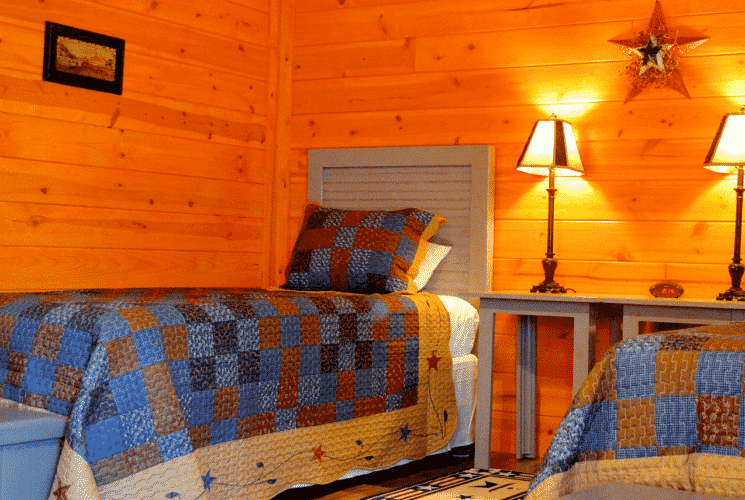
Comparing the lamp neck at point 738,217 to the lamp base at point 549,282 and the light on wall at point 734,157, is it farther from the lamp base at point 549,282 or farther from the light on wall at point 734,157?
the lamp base at point 549,282

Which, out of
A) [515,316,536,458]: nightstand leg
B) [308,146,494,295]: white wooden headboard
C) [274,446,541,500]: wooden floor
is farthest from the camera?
[308,146,494,295]: white wooden headboard

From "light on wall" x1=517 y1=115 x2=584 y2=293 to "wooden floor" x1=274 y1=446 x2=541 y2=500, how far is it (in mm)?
635

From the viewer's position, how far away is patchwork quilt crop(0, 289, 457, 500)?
1.81m

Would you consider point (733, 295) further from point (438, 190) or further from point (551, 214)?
point (438, 190)

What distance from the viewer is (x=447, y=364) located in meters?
2.90

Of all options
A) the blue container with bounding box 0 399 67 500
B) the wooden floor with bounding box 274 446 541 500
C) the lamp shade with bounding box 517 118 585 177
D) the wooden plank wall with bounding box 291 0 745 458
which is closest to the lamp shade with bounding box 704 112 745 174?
the wooden plank wall with bounding box 291 0 745 458

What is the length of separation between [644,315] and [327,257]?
110cm

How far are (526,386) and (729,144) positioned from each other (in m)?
1.13

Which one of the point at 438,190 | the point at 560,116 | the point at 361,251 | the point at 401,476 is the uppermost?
the point at 560,116

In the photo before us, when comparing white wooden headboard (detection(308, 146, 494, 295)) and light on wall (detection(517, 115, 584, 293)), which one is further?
white wooden headboard (detection(308, 146, 494, 295))

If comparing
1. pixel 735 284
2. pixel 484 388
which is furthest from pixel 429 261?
pixel 735 284

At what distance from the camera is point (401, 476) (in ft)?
9.07

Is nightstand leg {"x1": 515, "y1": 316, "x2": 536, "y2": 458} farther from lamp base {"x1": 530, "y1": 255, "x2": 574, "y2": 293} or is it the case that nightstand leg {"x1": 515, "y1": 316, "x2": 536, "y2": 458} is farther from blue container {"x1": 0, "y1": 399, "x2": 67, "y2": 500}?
blue container {"x1": 0, "y1": 399, "x2": 67, "y2": 500}

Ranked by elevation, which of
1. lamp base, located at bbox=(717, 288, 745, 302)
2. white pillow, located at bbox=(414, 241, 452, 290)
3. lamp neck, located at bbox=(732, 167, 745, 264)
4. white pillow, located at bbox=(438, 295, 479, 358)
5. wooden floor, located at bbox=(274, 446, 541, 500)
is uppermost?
lamp neck, located at bbox=(732, 167, 745, 264)
